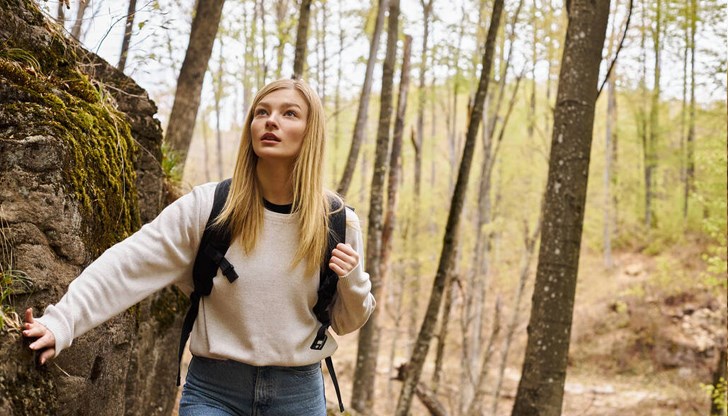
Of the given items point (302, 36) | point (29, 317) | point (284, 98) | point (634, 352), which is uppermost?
point (302, 36)

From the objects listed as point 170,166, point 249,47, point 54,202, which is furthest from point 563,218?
point 249,47

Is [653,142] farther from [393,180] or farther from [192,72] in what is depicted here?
[192,72]

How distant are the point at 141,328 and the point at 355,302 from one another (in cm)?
269

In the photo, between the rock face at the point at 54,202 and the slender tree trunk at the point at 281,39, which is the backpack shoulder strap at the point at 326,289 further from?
the slender tree trunk at the point at 281,39

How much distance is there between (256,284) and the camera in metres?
2.51

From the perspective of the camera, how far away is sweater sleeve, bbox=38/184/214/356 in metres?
2.14

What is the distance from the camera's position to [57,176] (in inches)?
103

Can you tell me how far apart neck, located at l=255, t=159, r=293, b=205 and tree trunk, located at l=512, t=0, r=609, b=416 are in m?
2.78

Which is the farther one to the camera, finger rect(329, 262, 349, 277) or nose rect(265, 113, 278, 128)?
nose rect(265, 113, 278, 128)

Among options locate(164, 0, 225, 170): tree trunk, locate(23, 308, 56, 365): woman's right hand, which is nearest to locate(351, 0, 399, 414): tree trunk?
locate(164, 0, 225, 170): tree trunk

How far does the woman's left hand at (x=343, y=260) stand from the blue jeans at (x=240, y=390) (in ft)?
1.50

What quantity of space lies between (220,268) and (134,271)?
323 millimetres

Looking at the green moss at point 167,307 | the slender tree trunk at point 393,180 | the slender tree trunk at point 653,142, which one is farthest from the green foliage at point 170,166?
the slender tree trunk at point 653,142

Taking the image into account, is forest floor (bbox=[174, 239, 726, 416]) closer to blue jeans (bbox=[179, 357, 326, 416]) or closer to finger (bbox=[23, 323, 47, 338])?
blue jeans (bbox=[179, 357, 326, 416])
